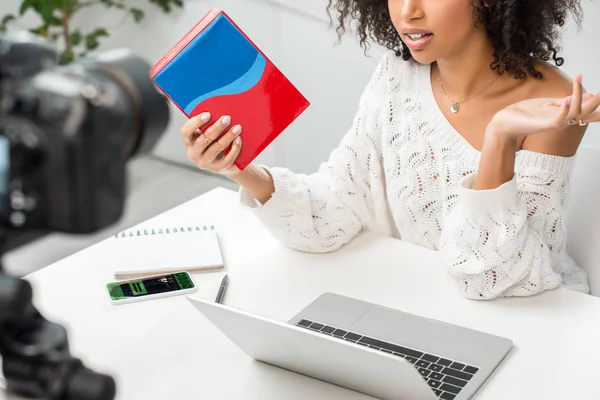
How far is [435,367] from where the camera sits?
1197mm

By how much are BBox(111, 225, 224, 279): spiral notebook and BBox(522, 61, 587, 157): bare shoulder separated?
0.62 m

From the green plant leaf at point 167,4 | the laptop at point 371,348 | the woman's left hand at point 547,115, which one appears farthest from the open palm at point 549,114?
the green plant leaf at point 167,4

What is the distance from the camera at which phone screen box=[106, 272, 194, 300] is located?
1.41 meters

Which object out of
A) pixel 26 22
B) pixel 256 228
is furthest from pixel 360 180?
pixel 26 22

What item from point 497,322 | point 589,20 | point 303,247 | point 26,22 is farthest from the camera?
point 26,22

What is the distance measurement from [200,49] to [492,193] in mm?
547

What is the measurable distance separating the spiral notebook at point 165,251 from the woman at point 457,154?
0.12m

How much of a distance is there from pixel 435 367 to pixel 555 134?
0.55 metres

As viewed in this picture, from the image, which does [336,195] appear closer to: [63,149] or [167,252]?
[167,252]

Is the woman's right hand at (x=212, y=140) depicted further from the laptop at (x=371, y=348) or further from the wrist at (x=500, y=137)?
the wrist at (x=500, y=137)

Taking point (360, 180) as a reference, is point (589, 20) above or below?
above

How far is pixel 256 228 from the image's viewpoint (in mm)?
1676

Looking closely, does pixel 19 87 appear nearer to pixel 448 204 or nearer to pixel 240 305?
pixel 240 305

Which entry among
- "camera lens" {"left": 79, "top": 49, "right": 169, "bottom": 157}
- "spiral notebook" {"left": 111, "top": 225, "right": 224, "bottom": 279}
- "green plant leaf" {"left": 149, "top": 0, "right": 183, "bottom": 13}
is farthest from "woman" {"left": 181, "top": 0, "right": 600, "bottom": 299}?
"green plant leaf" {"left": 149, "top": 0, "right": 183, "bottom": 13}
